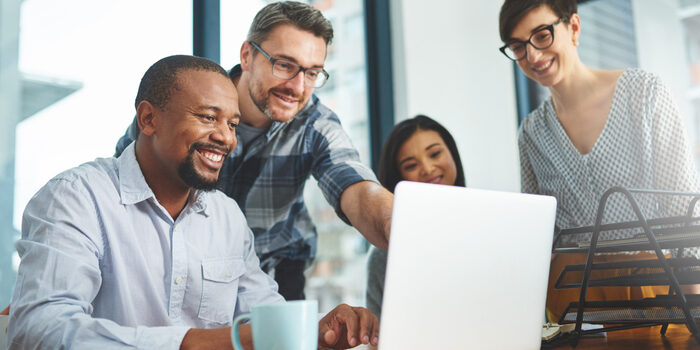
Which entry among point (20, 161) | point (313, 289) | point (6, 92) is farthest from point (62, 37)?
point (313, 289)

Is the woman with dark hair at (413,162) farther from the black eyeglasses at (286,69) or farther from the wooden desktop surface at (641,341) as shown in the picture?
the wooden desktop surface at (641,341)

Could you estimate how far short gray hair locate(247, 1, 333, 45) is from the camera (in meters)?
1.80

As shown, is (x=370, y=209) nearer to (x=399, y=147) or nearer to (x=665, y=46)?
(x=399, y=147)

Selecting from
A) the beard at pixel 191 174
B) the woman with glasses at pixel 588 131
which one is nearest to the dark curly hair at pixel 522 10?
the woman with glasses at pixel 588 131

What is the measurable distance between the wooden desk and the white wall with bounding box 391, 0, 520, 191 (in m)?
2.00

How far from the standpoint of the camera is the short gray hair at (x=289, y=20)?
1.80m

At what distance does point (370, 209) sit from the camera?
5.03 feet

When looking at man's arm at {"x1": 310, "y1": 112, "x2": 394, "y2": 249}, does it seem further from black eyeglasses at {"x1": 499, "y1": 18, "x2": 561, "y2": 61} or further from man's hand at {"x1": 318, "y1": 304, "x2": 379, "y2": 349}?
black eyeglasses at {"x1": 499, "y1": 18, "x2": 561, "y2": 61}

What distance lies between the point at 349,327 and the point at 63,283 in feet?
1.62

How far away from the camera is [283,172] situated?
1.93m

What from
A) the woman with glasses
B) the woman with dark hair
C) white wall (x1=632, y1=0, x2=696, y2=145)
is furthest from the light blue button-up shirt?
white wall (x1=632, y1=0, x2=696, y2=145)

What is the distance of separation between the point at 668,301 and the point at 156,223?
0.99 m

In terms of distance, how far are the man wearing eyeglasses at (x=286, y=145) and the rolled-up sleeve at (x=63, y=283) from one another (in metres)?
0.56

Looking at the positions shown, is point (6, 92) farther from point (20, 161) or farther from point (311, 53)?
point (311, 53)
